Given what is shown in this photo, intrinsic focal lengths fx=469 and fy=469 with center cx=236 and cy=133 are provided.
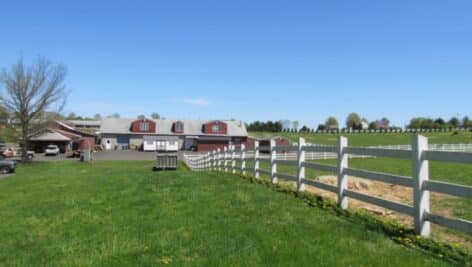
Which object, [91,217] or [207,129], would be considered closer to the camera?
[91,217]

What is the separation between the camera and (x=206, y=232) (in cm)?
710

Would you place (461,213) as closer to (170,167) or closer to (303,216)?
(303,216)

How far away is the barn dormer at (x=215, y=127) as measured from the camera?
88956 mm

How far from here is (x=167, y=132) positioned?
88438mm

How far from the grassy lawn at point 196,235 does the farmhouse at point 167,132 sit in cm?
7469

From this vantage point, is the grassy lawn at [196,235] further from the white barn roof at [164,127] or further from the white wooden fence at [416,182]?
the white barn roof at [164,127]

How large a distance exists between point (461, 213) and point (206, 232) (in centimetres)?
538

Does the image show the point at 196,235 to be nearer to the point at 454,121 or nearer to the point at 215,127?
the point at 215,127

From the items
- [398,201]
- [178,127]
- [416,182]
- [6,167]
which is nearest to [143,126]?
[178,127]

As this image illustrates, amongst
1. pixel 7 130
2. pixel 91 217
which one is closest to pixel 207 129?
pixel 7 130

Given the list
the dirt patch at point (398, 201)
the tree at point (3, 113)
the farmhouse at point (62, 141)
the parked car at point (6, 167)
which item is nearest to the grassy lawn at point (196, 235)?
the dirt patch at point (398, 201)

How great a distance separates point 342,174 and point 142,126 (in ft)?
266

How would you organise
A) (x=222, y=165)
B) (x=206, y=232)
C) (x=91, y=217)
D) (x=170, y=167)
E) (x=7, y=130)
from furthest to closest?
1. (x=7, y=130)
2. (x=170, y=167)
3. (x=222, y=165)
4. (x=91, y=217)
5. (x=206, y=232)

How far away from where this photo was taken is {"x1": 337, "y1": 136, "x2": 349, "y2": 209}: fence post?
9.15 meters
